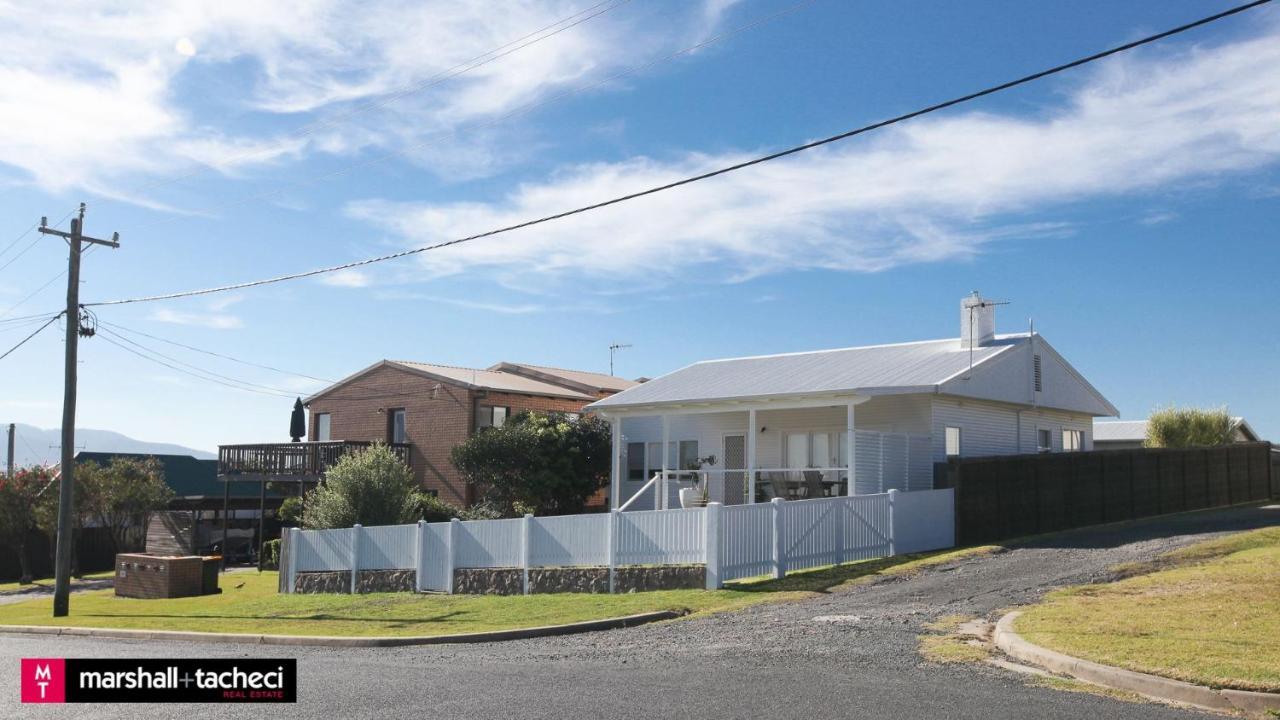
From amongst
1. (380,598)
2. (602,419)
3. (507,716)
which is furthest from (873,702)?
(602,419)

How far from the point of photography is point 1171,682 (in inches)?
362

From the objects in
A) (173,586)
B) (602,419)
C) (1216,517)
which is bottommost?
(173,586)

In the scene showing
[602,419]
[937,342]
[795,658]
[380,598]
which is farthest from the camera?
[602,419]

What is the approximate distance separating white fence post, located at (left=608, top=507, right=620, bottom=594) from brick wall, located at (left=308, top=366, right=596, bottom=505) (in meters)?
16.7

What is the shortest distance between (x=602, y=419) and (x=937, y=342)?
412 inches

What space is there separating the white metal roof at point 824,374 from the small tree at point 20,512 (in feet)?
63.6

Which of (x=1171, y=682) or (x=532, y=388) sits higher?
(x=532, y=388)

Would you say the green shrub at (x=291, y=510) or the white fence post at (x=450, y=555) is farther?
the green shrub at (x=291, y=510)

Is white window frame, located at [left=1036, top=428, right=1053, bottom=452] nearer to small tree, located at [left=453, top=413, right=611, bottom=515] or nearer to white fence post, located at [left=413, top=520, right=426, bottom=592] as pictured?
small tree, located at [left=453, top=413, right=611, bottom=515]

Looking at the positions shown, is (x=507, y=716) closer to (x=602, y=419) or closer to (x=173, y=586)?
(x=173, y=586)

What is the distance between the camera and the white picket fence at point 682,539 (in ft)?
60.7

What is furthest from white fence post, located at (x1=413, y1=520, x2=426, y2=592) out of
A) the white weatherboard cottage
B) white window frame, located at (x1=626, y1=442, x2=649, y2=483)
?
white window frame, located at (x1=626, y1=442, x2=649, y2=483)

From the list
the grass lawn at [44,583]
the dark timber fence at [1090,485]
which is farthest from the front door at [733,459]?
the grass lawn at [44,583]

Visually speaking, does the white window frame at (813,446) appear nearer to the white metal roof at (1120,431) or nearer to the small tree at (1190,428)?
the small tree at (1190,428)
